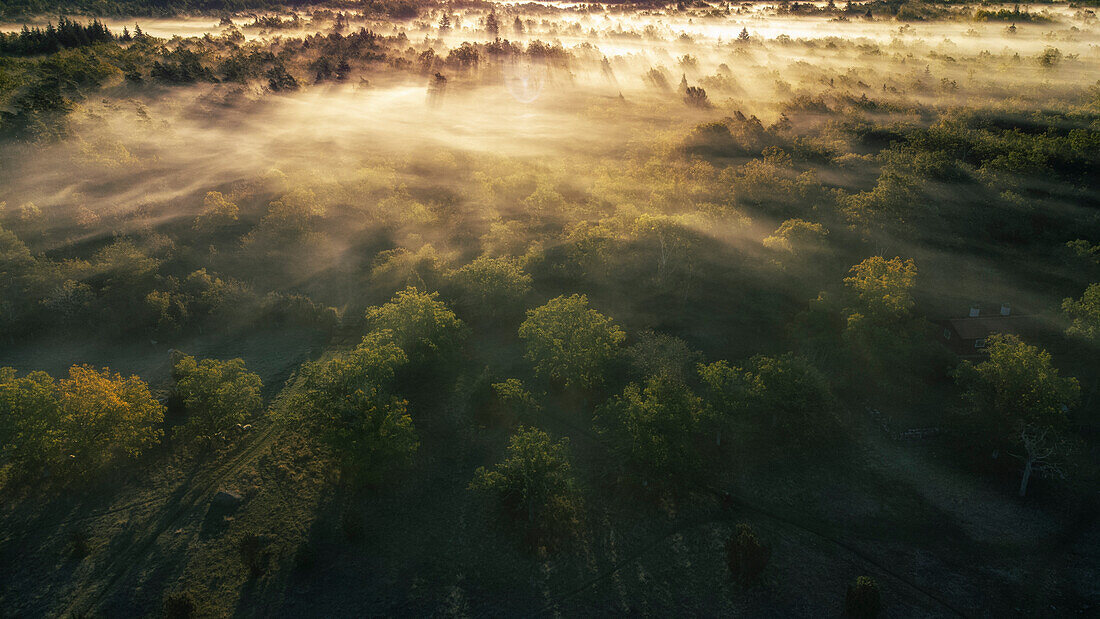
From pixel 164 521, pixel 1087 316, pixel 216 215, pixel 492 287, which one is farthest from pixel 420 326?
pixel 1087 316

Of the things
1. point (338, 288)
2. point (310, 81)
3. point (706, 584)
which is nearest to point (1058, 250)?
point (706, 584)

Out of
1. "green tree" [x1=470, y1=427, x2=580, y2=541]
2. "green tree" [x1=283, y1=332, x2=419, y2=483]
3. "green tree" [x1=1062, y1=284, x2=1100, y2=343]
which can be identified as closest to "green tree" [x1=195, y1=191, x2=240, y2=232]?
"green tree" [x1=283, y1=332, x2=419, y2=483]

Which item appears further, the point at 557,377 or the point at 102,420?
the point at 557,377

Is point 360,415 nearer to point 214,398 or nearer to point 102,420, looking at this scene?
point 214,398

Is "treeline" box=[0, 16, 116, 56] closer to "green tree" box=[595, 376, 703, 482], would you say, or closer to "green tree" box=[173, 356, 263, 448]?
"green tree" box=[173, 356, 263, 448]

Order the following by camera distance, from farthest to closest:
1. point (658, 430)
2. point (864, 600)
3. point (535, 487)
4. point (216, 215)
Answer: point (216, 215), point (658, 430), point (535, 487), point (864, 600)

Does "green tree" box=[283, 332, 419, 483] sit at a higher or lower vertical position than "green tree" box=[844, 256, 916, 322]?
lower

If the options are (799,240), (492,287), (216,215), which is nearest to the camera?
(492,287)
